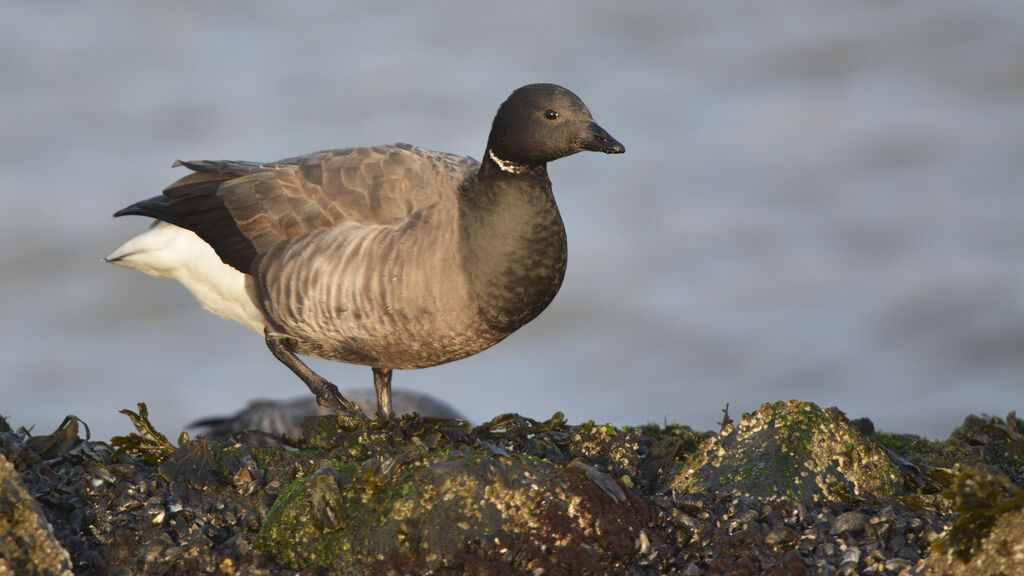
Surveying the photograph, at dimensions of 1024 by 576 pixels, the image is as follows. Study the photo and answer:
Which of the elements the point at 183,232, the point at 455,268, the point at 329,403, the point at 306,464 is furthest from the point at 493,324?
the point at 183,232

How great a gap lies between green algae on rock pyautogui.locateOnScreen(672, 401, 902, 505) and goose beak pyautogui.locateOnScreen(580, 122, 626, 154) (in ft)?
8.00

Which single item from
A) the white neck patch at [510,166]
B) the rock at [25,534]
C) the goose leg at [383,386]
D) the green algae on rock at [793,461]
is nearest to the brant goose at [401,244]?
the white neck patch at [510,166]

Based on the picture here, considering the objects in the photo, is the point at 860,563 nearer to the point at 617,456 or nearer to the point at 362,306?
the point at 617,456

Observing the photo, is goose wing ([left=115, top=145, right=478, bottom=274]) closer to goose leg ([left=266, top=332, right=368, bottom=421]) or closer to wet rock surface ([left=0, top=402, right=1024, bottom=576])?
goose leg ([left=266, top=332, right=368, bottom=421])

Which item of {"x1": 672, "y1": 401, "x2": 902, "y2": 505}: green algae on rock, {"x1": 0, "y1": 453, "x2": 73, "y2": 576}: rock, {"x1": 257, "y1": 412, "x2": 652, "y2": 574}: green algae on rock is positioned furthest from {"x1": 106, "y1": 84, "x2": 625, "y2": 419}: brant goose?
{"x1": 0, "y1": 453, "x2": 73, "y2": 576}: rock

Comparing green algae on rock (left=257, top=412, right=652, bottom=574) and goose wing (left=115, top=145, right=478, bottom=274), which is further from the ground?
goose wing (left=115, top=145, right=478, bottom=274)

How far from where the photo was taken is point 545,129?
25.2 feet

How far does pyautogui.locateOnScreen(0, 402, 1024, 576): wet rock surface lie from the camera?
4.63 m

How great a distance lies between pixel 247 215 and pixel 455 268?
83.5 inches

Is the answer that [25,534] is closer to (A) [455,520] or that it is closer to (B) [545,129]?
(A) [455,520]

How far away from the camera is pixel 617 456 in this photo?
20.9 feet

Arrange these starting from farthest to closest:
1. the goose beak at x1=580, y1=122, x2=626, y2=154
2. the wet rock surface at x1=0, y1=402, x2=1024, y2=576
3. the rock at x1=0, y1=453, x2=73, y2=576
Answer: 1. the goose beak at x1=580, y1=122, x2=626, y2=154
2. the wet rock surface at x1=0, y1=402, x2=1024, y2=576
3. the rock at x1=0, y1=453, x2=73, y2=576

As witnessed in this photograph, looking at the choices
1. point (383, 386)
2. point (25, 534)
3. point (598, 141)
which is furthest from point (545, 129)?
point (25, 534)

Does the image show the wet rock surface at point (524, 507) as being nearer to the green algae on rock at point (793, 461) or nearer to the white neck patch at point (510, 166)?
the green algae on rock at point (793, 461)
